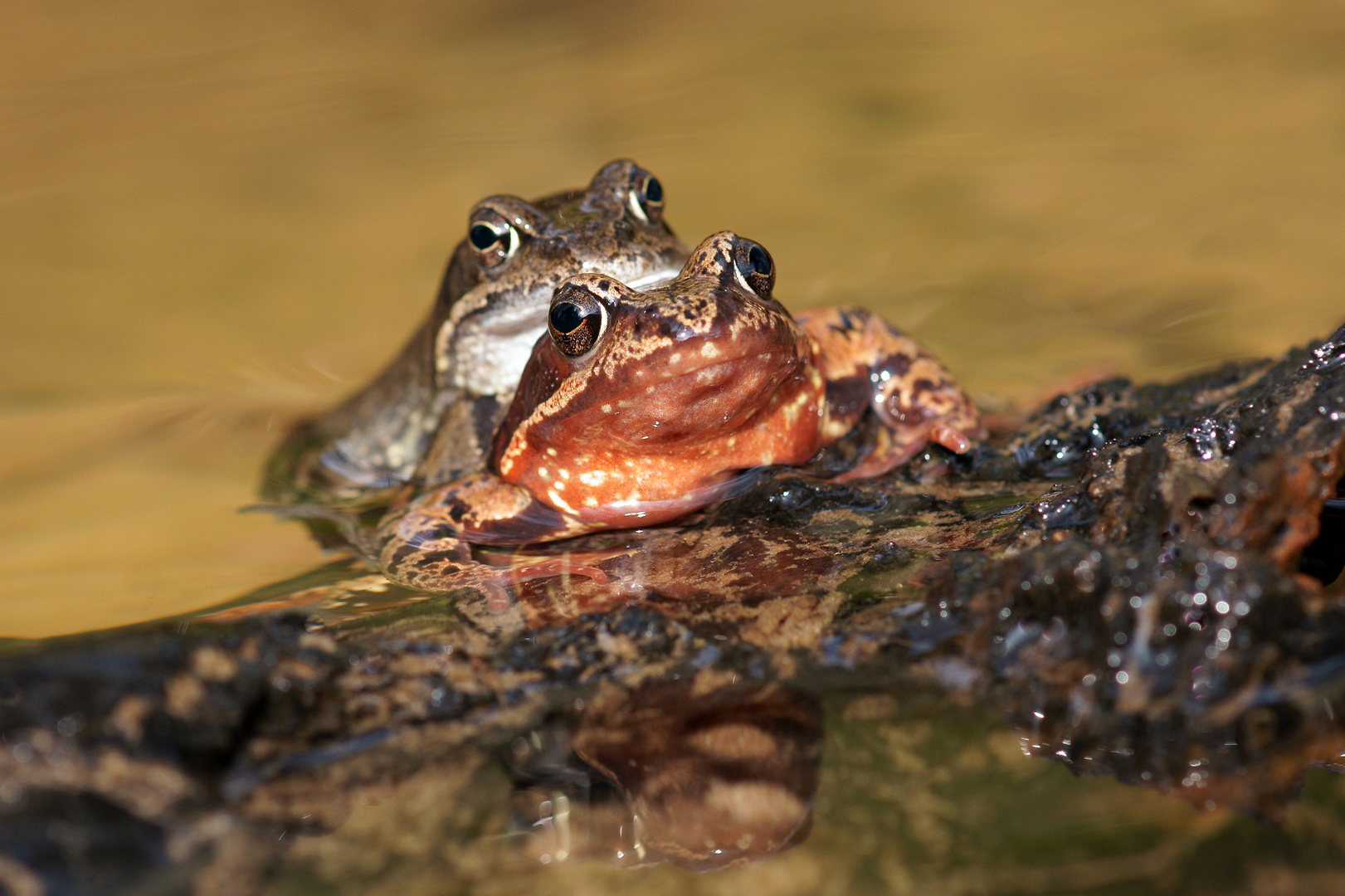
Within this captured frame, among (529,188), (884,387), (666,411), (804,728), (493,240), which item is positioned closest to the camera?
(804,728)

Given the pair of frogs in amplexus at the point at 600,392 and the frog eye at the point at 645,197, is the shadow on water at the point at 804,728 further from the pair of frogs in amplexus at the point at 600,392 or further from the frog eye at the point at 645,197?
the frog eye at the point at 645,197

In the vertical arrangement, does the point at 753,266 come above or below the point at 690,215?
below

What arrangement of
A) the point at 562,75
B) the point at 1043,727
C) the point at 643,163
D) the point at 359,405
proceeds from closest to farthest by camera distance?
the point at 1043,727 → the point at 359,405 → the point at 643,163 → the point at 562,75

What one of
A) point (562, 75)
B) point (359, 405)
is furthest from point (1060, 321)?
point (562, 75)

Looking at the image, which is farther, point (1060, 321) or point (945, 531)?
point (1060, 321)

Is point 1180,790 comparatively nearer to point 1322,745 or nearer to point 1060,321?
point 1322,745

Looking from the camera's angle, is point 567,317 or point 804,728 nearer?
point 804,728

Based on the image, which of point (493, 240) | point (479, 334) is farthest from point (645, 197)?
point (479, 334)

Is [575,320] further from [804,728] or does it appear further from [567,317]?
[804,728]

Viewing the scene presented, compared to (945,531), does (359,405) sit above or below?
above
